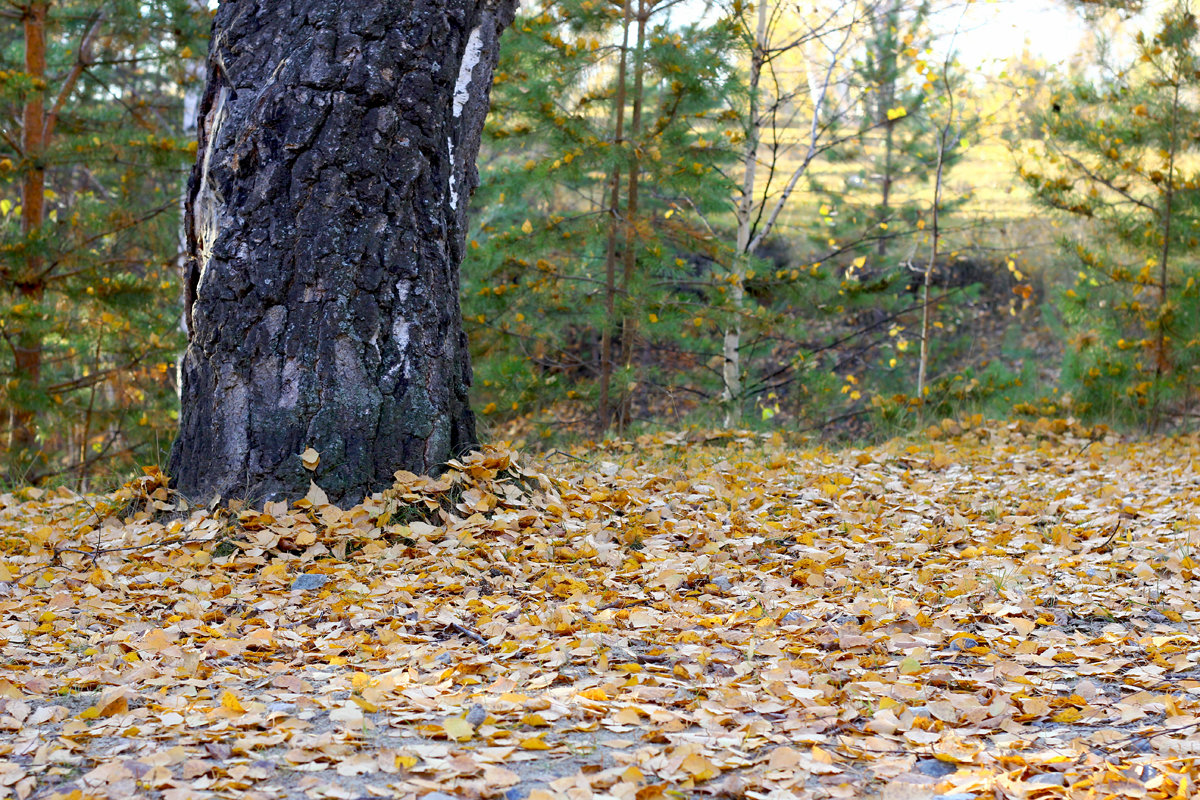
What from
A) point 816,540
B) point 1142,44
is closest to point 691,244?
point 816,540

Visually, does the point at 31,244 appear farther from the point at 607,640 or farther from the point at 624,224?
the point at 607,640

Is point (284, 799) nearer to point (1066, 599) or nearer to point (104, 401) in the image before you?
point (1066, 599)

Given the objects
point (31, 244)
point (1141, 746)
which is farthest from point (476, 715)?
point (31, 244)

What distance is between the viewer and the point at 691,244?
22.5 ft

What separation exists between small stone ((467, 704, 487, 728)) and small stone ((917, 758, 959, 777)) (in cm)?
93

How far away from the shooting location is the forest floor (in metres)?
1.84

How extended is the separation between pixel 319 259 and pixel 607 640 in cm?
191

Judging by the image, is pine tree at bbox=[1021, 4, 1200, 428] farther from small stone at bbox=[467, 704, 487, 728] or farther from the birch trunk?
small stone at bbox=[467, 704, 487, 728]

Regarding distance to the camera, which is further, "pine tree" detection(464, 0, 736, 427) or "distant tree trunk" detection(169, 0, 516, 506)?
"pine tree" detection(464, 0, 736, 427)

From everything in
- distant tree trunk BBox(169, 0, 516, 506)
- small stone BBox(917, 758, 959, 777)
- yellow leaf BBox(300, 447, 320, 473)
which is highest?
distant tree trunk BBox(169, 0, 516, 506)

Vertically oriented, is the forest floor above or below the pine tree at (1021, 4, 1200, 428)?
below

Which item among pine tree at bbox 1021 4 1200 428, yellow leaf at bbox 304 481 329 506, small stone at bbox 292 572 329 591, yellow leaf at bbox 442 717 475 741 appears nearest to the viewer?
yellow leaf at bbox 442 717 475 741

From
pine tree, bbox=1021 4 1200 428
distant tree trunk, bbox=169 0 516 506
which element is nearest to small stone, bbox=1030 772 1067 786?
distant tree trunk, bbox=169 0 516 506

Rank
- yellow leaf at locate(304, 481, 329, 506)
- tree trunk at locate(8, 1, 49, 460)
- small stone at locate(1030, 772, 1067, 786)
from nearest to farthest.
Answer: small stone at locate(1030, 772, 1067, 786)
yellow leaf at locate(304, 481, 329, 506)
tree trunk at locate(8, 1, 49, 460)
